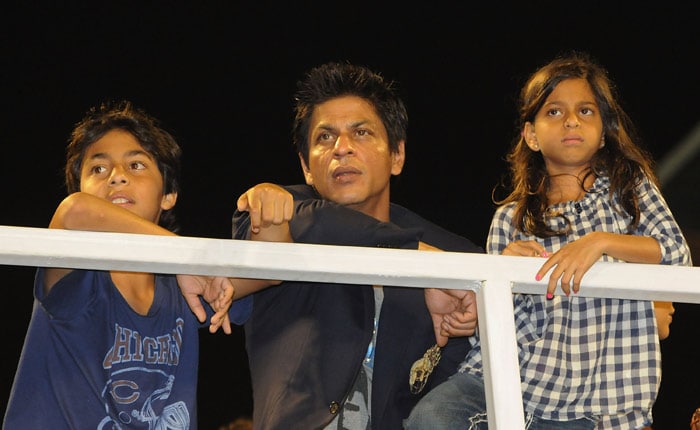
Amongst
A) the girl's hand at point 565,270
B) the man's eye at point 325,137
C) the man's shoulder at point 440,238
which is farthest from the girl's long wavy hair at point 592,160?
the girl's hand at point 565,270

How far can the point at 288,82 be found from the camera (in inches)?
164

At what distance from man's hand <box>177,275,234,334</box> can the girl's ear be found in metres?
0.87

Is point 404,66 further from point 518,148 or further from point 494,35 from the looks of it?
point 518,148

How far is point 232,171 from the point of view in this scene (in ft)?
14.1

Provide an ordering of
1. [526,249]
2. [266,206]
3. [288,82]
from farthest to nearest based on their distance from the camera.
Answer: [288,82] < [526,249] < [266,206]

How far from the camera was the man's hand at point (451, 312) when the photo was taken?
175cm

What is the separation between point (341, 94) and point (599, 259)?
86cm

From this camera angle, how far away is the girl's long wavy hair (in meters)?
1.95

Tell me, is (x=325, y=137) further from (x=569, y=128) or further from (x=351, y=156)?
(x=569, y=128)

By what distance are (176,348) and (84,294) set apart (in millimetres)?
199

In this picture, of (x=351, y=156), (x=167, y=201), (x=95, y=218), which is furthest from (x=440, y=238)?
(x=95, y=218)

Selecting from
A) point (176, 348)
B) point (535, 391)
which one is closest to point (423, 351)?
point (535, 391)

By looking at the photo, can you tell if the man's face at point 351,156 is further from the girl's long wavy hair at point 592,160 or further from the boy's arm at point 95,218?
the boy's arm at point 95,218

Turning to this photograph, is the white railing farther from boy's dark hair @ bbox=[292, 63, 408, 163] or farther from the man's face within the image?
boy's dark hair @ bbox=[292, 63, 408, 163]
